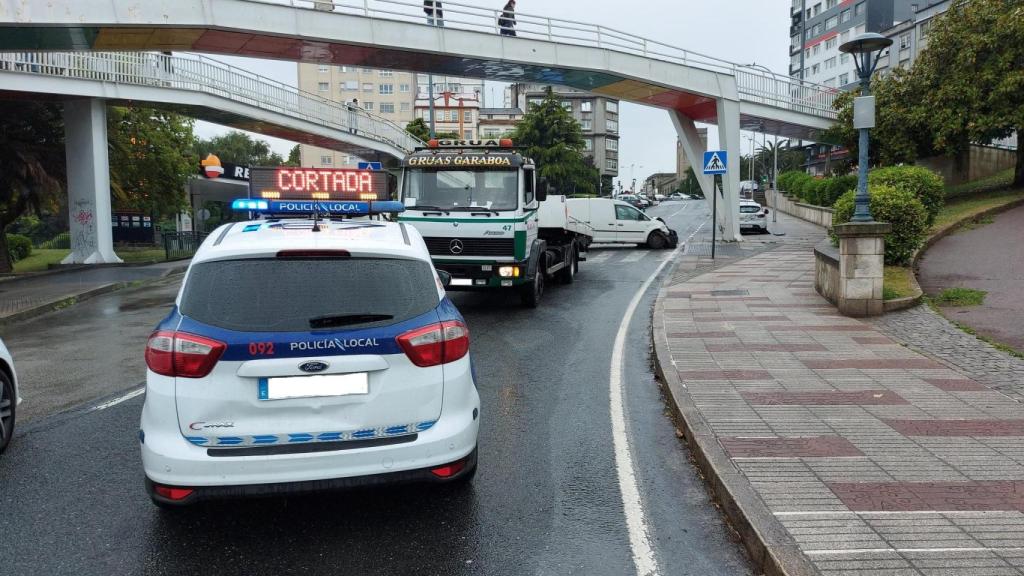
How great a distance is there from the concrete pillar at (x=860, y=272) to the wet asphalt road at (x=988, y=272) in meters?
1.02

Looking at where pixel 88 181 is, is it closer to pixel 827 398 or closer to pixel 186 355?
pixel 186 355

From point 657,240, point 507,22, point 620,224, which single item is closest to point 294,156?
point 507,22

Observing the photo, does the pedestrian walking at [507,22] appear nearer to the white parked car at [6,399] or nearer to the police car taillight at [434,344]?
the white parked car at [6,399]

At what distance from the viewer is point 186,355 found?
12.8ft

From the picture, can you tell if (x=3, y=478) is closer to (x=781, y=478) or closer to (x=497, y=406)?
(x=497, y=406)

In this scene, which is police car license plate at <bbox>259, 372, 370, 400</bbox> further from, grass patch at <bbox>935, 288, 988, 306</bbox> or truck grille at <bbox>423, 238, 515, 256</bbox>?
grass patch at <bbox>935, 288, 988, 306</bbox>

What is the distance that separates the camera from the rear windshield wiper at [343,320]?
4027 millimetres

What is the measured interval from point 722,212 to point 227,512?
26510mm

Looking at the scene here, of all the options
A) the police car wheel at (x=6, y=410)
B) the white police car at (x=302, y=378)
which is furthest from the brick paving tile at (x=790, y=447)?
the police car wheel at (x=6, y=410)

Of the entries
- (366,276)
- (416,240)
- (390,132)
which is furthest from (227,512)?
(390,132)

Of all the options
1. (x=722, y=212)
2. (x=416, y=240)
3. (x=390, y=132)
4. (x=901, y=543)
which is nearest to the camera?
(x=901, y=543)

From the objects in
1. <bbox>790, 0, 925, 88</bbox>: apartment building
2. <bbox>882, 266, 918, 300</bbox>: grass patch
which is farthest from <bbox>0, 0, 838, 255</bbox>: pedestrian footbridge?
<bbox>790, 0, 925, 88</bbox>: apartment building

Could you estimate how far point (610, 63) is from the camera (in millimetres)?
25109

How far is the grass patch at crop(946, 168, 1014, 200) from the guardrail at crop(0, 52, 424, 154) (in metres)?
21.4
